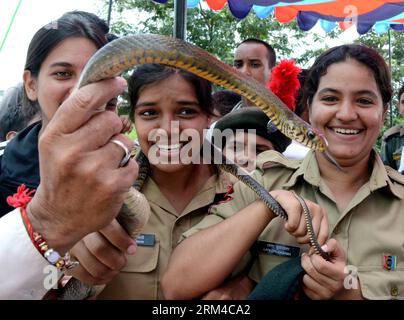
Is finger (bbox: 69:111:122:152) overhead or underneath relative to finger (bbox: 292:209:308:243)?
overhead

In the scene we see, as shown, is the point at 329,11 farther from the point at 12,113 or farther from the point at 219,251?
the point at 219,251

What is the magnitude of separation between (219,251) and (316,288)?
380 mm

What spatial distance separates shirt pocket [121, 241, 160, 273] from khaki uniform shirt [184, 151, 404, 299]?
0.21 meters

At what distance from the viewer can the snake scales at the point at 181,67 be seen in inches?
41.8

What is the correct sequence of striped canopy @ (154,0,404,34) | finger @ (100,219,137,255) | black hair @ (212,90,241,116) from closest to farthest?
finger @ (100,219,137,255), black hair @ (212,90,241,116), striped canopy @ (154,0,404,34)

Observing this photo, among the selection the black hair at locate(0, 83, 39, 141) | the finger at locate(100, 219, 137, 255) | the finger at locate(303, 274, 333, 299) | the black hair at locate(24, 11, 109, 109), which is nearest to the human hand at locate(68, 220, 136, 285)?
the finger at locate(100, 219, 137, 255)

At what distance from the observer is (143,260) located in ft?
5.84

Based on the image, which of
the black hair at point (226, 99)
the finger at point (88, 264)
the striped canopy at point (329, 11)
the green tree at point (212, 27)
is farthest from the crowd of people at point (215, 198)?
the green tree at point (212, 27)

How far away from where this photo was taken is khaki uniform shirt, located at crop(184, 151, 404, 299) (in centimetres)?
164

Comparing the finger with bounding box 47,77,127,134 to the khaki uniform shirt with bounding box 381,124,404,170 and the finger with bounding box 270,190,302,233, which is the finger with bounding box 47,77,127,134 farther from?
the khaki uniform shirt with bounding box 381,124,404,170

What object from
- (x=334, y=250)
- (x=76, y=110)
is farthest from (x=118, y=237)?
(x=334, y=250)

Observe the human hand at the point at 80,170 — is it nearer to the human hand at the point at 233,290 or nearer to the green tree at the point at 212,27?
the human hand at the point at 233,290

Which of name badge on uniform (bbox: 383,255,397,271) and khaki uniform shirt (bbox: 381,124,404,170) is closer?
name badge on uniform (bbox: 383,255,397,271)
